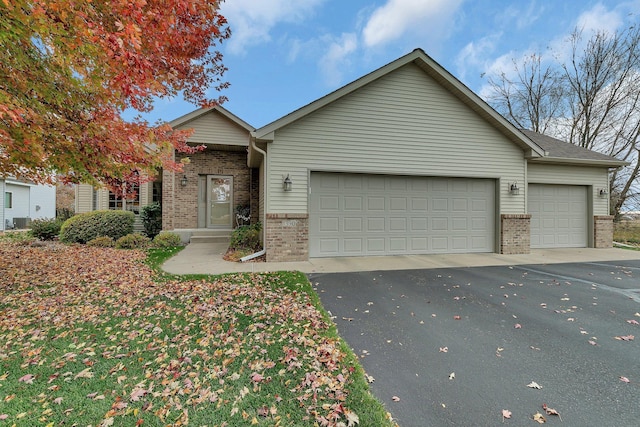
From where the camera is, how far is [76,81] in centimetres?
407

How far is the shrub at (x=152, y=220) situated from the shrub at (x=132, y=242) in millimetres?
2454

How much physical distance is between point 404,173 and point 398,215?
1251mm

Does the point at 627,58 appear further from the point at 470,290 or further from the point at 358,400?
the point at 358,400

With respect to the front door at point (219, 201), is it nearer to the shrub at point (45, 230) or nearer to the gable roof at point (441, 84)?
the gable roof at point (441, 84)

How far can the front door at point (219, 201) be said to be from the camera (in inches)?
472

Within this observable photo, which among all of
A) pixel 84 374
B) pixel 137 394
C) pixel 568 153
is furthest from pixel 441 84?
pixel 84 374

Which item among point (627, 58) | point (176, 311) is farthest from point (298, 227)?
point (627, 58)

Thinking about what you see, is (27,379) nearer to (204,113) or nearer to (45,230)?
(204,113)

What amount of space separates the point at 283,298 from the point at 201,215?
863cm

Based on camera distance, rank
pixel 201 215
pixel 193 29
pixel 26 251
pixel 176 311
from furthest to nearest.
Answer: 1. pixel 201 215
2. pixel 26 251
3. pixel 193 29
4. pixel 176 311

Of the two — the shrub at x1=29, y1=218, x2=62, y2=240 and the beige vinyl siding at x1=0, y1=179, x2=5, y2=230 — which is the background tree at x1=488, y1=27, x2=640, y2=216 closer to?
the shrub at x1=29, y1=218, x2=62, y2=240

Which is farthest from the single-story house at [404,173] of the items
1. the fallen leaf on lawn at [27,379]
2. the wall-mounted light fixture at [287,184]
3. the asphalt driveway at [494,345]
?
the fallen leaf on lawn at [27,379]

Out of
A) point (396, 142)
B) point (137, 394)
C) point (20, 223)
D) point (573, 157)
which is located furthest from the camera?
point (20, 223)

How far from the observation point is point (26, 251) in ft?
26.8
